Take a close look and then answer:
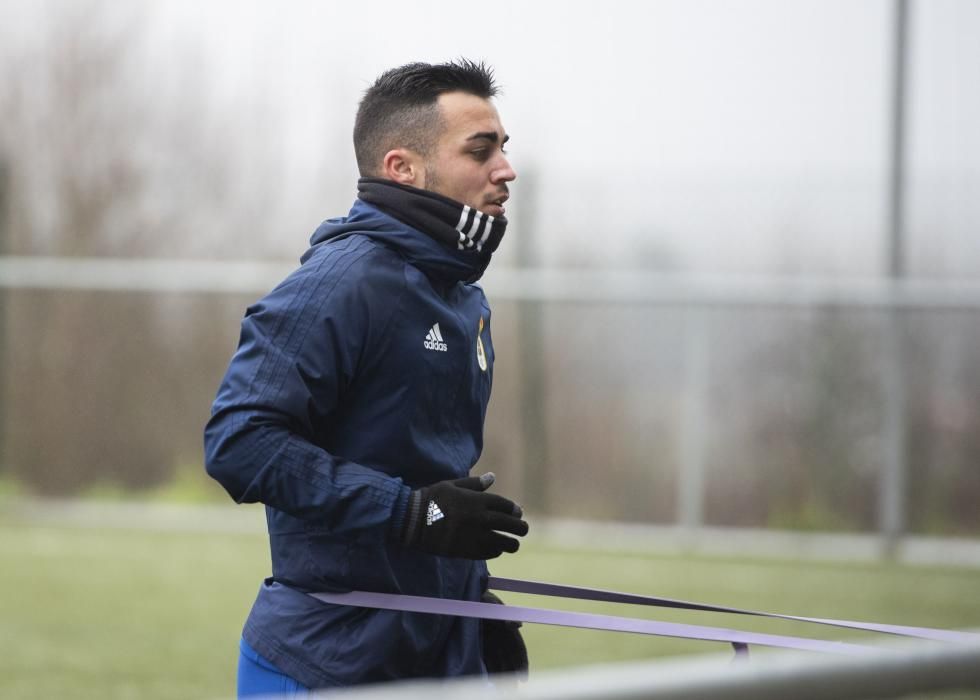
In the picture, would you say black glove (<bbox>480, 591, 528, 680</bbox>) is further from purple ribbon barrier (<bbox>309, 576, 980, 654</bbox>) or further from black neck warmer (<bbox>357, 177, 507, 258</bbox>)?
black neck warmer (<bbox>357, 177, 507, 258</bbox>)

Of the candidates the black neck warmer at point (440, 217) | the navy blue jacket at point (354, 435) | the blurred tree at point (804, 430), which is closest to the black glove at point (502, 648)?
the navy blue jacket at point (354, 435)

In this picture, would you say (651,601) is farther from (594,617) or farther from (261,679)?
(261,679)

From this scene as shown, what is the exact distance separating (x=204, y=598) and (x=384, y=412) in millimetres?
5807

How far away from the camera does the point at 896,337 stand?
A: 418 inches

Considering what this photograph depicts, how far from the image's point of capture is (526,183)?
11859mm

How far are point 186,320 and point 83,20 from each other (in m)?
4.96

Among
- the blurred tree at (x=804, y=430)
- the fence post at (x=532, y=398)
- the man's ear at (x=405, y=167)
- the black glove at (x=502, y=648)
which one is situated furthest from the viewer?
the fence post at (x=532, y=398)

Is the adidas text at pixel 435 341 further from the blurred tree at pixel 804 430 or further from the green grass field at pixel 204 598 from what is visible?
the blurred tree at pixel 804 430

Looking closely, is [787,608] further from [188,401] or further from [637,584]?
[188,401]

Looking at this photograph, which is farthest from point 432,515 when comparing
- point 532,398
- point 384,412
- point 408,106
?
point 532,398

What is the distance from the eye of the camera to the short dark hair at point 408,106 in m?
2.80

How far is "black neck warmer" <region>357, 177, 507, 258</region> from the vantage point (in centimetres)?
269

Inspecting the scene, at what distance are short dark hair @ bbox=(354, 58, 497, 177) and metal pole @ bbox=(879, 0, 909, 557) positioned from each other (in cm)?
831

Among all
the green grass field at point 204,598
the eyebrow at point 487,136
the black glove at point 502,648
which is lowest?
the green grass field at point 204,598
